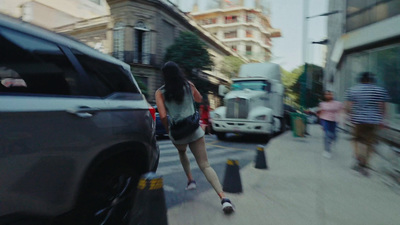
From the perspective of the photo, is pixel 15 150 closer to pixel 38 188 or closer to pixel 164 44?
pixel 38 188

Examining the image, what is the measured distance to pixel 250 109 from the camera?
10.1 metres

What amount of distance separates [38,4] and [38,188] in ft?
108

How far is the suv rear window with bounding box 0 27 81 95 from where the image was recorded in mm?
1903

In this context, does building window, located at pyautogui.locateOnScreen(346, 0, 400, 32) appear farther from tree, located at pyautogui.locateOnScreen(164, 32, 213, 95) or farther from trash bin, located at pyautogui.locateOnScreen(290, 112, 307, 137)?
tree, located at pyautogui.locateOnScreen(164, 32, 213, 95)

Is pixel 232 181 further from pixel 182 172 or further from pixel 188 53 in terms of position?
pixel 188 53

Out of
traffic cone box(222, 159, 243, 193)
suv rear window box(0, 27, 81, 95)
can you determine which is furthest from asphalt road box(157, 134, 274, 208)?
suv rear window box(0, 27, 81, 95)

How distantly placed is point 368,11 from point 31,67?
12885mm

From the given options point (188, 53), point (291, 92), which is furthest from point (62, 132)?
point (291, 92)

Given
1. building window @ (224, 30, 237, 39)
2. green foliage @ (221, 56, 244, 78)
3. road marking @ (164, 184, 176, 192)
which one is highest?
building window @ (224, 30, 237, 39)

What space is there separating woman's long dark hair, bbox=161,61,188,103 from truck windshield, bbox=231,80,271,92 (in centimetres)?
826

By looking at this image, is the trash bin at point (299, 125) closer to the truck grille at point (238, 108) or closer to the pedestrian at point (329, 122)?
the truck grille at point (238, 108)

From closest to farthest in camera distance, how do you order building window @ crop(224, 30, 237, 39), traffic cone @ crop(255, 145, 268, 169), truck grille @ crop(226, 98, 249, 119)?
→ traffic cone @ crop(255, 145, 268, 169), truck grille @ crop(226, 98, 249, 119), building window @ crop(224, 30, 237, 39)

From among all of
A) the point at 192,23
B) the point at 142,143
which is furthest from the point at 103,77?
the point at 192,23

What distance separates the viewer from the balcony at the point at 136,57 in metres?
23.2
